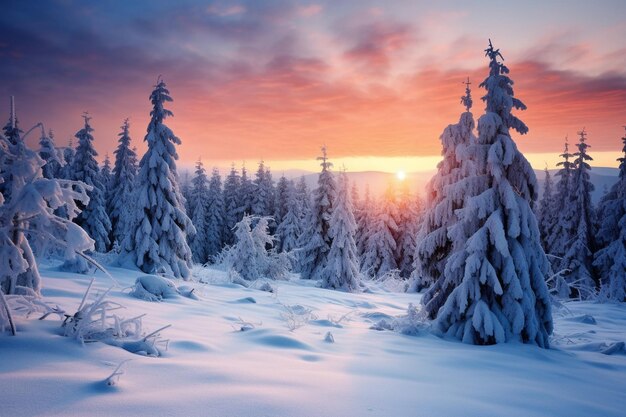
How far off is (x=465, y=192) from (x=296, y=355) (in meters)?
7.14

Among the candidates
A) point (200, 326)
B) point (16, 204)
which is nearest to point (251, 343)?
point (200, 326)

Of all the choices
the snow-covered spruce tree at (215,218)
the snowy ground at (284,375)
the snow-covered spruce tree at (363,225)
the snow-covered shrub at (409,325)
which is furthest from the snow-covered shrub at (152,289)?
the snow-covered spruce tree at (215,218)

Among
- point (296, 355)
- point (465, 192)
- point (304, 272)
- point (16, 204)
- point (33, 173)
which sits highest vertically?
point (465, 192)

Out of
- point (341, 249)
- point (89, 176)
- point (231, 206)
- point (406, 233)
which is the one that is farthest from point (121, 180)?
point (406, 233)

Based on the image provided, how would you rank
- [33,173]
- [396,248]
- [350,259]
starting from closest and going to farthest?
[33,173]
[350,259]
[396,248]

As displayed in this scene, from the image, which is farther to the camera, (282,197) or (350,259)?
(282,197)

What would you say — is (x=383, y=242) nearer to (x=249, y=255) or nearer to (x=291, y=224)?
(x=291, y=224)

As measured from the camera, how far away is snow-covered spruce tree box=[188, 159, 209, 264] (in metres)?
47.9

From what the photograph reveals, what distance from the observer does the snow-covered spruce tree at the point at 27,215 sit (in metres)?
4.06

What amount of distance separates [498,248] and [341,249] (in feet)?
62.1

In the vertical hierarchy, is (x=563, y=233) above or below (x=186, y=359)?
above

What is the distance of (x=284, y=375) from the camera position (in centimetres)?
443

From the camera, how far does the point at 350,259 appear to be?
2798cm

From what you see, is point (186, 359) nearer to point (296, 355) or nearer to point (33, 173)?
point (296, 355)
